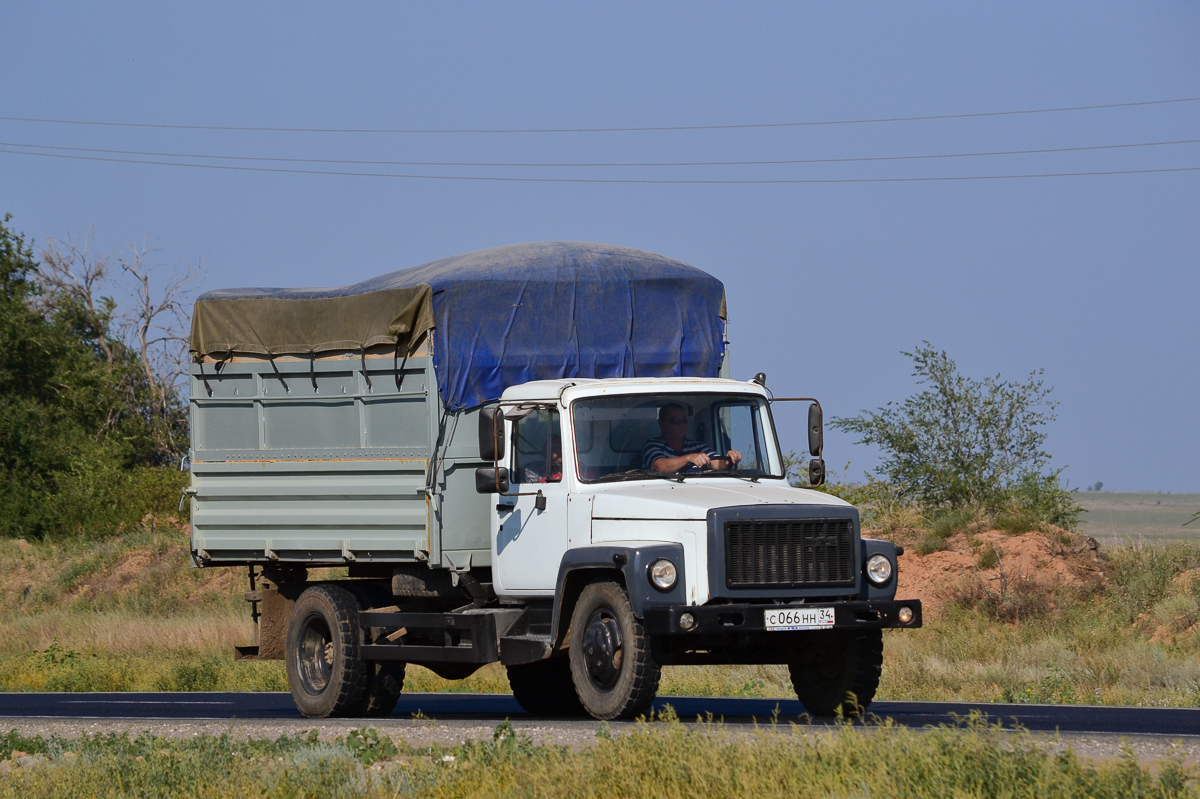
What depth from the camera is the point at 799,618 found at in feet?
34.0

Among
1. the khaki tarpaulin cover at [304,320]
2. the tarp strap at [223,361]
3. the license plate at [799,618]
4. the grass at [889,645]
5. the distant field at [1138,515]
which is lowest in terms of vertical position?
the distant field at [1138,515]

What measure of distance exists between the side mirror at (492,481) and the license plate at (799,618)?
252cm

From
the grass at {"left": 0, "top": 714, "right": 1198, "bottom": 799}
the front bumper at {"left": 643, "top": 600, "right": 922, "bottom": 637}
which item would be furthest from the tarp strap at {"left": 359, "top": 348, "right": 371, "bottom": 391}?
the grass at {"left": 0, "top": 714, "right": 1198, "bottom": 799}

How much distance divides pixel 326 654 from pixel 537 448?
132 inches

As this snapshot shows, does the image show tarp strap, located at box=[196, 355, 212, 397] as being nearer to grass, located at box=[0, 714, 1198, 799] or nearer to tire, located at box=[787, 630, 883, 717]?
grass, located at box=[0, 714, 1198, 799]

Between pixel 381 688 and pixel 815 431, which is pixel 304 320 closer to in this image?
pixel 381 688

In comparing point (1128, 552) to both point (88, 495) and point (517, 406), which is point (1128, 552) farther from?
point (88, 495)

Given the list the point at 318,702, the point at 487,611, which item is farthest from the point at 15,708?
the point at 487,611

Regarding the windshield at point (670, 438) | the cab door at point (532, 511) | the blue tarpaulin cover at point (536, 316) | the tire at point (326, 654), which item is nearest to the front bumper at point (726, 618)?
the cab door at point (532, 511)

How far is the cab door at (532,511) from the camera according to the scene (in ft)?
37.9

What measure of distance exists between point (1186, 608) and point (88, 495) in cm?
3088

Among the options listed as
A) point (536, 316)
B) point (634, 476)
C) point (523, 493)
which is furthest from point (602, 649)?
point (536, 316)

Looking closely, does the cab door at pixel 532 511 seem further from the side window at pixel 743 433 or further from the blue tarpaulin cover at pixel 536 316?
the side window at pixel 743 433

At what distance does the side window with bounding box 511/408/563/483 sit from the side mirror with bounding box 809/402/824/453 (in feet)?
6.78
